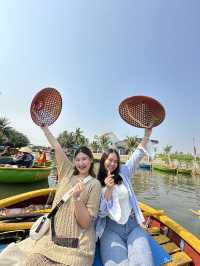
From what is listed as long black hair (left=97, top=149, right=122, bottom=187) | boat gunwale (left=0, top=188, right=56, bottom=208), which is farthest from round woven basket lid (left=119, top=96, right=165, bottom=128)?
boat gunwale (left=0, top=188, right=56, bottom=208)

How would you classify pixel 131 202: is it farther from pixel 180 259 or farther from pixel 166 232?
pixel 166 232

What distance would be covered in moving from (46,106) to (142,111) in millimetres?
1322

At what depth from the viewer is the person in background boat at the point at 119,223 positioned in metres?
2.28

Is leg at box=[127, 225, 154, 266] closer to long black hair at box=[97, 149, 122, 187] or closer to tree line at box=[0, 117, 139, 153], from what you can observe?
long black hair at box=[97, 149, 122, 187]

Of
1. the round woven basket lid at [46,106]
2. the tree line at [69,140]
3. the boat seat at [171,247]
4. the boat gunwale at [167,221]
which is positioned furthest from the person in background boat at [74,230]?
the tree line at [69,140]

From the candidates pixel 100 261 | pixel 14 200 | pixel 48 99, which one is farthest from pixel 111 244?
pixel 14 200

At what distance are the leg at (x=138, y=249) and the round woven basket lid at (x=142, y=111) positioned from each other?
1431mm

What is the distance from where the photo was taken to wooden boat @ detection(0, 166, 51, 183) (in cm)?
1110

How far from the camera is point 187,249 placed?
3182 millimetres

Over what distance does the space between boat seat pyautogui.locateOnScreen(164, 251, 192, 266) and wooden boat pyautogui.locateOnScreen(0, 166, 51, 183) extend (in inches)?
376

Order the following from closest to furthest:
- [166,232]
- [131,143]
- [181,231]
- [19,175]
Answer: [181,231] < [166,232] < [19,175] < [131,143]

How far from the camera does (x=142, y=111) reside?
321 centimetres

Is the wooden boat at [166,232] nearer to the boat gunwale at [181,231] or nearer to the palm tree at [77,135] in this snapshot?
the boat gunwale at [181,231]

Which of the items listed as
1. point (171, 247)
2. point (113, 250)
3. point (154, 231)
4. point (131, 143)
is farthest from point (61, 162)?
point (131, 143)
